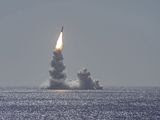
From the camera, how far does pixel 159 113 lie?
17350cm

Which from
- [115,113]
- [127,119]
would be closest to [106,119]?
[127,119]

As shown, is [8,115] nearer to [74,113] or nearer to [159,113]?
[74,113]

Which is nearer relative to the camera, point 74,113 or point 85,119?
point 85,119

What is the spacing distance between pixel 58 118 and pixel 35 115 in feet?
42.1

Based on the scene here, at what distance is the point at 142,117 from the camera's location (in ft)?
527

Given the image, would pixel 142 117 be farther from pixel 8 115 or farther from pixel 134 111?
pixel 8 115

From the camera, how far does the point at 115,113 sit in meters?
174

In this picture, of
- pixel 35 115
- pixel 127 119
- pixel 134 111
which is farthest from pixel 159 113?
pixel 35 115

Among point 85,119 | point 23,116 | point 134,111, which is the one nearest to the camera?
point 85,119

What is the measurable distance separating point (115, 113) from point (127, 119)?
65.1ft

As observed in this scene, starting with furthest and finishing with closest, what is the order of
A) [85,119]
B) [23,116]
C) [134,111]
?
[134,111] < [23,116] < [85,119]

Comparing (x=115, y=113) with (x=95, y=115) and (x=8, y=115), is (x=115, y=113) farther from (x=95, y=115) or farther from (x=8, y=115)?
(x=8, y=115)

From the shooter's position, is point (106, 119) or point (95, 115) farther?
point (95, 115)

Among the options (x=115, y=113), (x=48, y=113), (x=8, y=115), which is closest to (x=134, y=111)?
(x=115, y=113)
